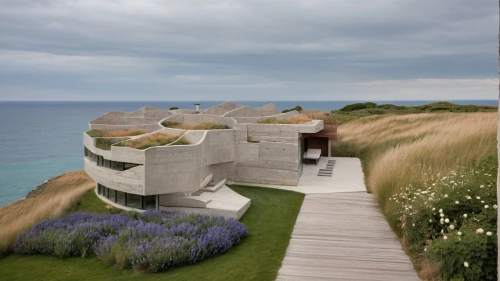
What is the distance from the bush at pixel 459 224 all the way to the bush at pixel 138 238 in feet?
15.3

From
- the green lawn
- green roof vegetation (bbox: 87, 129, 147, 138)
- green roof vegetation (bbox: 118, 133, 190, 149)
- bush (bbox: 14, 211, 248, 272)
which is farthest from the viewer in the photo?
green roof vegetation (bbox: 87, 129, 147, 138)

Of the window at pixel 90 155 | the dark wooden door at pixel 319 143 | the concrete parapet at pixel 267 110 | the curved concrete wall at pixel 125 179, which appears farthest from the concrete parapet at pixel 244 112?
the curved concrete wall at pixel 125 179

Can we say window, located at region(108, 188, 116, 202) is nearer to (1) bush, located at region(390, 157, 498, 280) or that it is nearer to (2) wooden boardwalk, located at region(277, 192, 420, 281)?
(2) wooden boardwalk, located at region(277, 192, 420, 281)

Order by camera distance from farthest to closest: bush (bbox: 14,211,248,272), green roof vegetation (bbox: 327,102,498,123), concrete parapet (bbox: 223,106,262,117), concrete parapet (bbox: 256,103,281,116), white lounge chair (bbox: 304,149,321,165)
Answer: green roof vegetation (bbox: 327,102,498,123) → concrete parapet (bbox: 256,103,281,116) → concrete parapet (bbox: 223,106,262,117) → white lounge chair (bbox: 304,149,321,165) → bush (bbox: 14,211,248,272)

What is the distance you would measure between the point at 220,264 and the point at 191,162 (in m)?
5.52

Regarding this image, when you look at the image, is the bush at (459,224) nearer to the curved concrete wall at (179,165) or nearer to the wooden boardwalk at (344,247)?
the wooden boardwalk at (344,247)

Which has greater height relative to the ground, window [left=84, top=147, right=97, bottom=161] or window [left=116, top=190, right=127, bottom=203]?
window [left=84, top=147, right=97, bottom=161]

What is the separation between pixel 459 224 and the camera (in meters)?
7.89

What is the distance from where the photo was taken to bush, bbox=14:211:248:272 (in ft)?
31.2

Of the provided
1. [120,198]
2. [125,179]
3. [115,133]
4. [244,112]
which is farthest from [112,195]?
[244,112]

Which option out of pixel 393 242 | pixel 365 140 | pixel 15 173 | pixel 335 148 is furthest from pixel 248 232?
pixel 15 173

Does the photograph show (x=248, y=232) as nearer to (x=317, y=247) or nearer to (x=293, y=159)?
(x=317, y=247)

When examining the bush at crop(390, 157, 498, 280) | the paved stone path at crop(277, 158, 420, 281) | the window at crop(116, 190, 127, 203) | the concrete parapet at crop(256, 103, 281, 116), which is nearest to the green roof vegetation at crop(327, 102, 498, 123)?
the concrete parapet at crop(256, 103, 281, 116)

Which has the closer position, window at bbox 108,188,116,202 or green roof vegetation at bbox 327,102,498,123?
window at bbox 108,188,116,202
